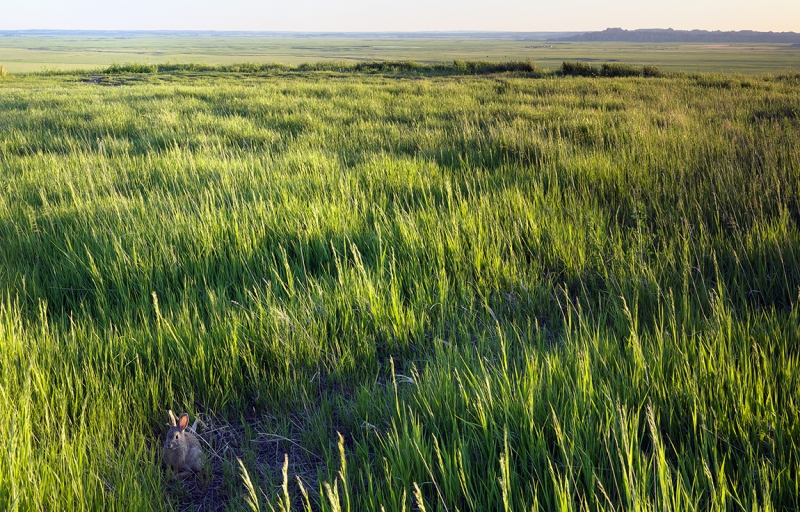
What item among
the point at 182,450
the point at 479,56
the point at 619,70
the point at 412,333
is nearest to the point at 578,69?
the point at 619,70

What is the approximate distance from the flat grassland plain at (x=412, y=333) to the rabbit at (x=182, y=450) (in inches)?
1.5

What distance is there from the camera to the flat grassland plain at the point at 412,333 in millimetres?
1317

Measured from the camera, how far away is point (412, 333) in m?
2.19

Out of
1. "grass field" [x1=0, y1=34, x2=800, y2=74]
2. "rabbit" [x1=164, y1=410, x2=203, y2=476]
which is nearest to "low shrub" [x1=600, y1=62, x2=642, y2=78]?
"grass field" [x1=0, y1=34, x2=800, y2=74]

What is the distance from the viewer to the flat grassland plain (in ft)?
4.32

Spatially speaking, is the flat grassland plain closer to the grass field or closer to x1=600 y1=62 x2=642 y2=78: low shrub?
x1=600 y1=62 x2=642 y2=78: low shrub

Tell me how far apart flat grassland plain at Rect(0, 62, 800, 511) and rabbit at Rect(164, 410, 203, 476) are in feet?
0.13

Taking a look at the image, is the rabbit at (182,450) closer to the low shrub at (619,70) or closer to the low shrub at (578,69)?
the low shrub at (619,70)

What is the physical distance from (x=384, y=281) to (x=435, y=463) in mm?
1188

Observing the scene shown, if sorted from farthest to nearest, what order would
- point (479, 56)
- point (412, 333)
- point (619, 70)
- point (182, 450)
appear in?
point (479, 56), point (619, 70), point (412, 333), point (182, 450)

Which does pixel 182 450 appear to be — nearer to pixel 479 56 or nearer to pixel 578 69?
pixel 578 69

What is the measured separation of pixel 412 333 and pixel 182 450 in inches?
40.0

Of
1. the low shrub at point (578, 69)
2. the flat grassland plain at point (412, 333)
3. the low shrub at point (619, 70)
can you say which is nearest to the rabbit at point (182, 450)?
the flat grassland plain at point (412, 333)

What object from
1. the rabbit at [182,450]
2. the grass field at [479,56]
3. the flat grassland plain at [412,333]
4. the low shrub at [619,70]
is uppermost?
the grass field at [479,56]
